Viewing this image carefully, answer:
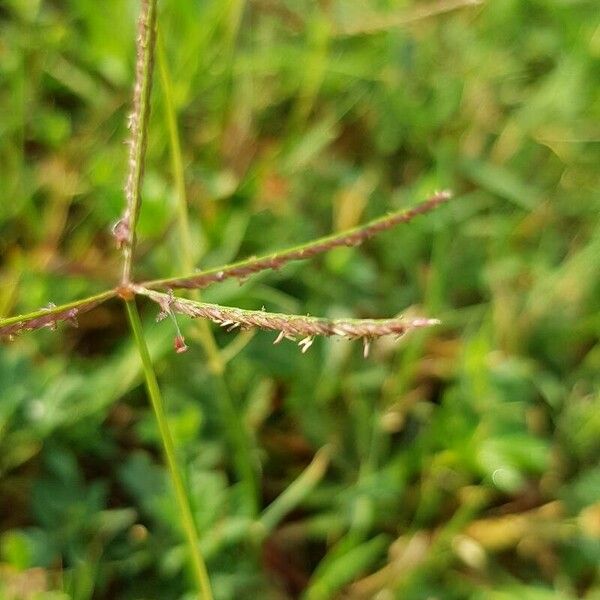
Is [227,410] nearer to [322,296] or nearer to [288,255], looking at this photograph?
[322,296]

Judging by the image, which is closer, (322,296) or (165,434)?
(165,434)

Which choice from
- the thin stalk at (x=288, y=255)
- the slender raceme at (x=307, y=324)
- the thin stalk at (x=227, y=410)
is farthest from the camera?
the thin stalk at (x=227, y=410)

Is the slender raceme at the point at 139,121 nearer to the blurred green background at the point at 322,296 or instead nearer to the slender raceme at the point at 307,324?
the slender raceme at the point at 307,324

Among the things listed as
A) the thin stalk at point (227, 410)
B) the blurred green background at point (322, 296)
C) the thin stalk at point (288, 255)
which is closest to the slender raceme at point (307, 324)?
the thin stalk at point (288, 255)

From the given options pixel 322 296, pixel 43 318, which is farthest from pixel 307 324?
pixel 322 296

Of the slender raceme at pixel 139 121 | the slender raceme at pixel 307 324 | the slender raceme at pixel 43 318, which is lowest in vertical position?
the slender raceme at pixel 43 318

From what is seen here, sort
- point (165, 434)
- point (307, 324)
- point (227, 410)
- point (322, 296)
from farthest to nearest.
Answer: point (322, 296), point (227, 410), point (165, 434), point (307, 324)

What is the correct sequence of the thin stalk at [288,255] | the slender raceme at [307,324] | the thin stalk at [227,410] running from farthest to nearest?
the thin stalk at [227,410], the thin stalk at [288,255], the slender raceme at [307,324]

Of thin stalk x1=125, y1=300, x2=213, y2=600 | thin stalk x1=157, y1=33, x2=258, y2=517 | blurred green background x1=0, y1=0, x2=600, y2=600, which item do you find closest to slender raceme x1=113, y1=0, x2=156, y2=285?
thin stalk x1=125, y1=300, x2=213, y2=600

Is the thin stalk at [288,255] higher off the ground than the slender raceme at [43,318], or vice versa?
the thin stalk at [288,255]
